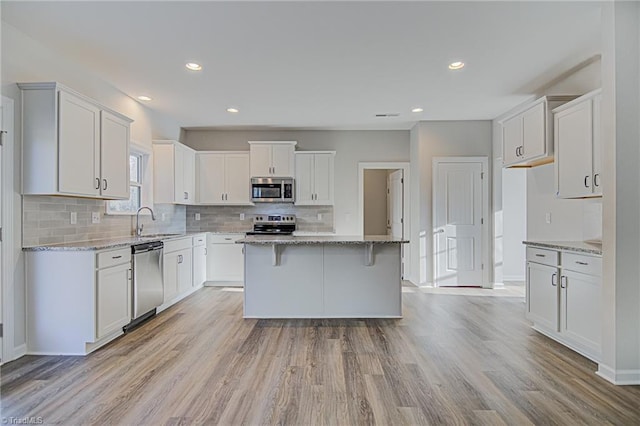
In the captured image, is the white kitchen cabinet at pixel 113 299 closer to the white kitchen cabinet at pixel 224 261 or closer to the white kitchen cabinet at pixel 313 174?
the white kitchen cabinet at pixel 224 261

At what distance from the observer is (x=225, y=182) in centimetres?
615

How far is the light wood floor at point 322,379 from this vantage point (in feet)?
6.86

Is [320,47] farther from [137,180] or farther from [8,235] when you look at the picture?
[137,180]

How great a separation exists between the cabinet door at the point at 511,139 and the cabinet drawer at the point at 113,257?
14.6 ft

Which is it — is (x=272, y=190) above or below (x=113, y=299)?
above

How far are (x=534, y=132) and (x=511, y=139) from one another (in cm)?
44

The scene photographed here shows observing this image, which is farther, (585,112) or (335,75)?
(335,75)

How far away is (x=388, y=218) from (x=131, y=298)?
5.28m

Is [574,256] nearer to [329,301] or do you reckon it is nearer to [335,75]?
[329,301]

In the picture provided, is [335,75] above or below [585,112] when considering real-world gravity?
above

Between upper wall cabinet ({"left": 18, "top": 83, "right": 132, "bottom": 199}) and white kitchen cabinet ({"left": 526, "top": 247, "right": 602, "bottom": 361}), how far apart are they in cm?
444

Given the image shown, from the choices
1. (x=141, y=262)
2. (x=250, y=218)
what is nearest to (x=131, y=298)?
(x=141, y=262)

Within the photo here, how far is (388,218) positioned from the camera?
7504 millimetres

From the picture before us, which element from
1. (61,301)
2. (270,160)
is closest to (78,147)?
(61,301)
